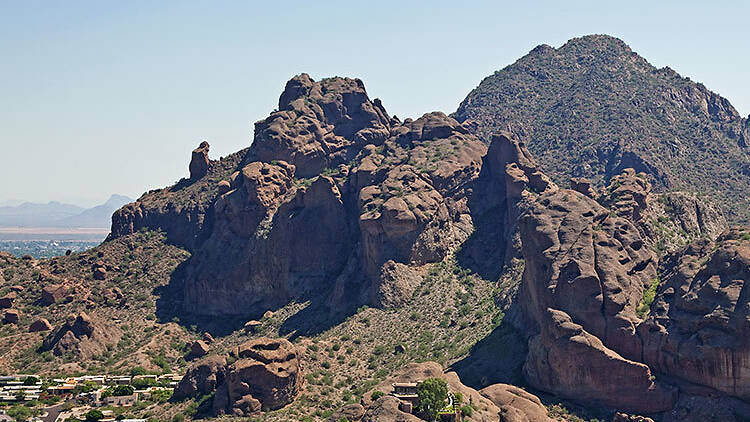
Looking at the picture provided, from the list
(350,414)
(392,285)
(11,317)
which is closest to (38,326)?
(11,317)

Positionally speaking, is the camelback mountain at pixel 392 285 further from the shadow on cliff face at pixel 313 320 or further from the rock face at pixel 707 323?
the shadow on cliff face at pixel 313 320

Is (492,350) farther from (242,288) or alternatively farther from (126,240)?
(126,240)

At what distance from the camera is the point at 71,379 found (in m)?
125

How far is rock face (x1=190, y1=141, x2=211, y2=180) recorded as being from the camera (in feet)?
564

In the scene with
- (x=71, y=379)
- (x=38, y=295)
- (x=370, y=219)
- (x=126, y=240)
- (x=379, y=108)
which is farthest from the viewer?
(x=379, y=108)

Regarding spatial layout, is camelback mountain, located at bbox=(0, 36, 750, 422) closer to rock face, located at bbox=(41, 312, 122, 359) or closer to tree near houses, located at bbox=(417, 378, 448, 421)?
rock face, located at bbox=(41, 312, 122, 359)

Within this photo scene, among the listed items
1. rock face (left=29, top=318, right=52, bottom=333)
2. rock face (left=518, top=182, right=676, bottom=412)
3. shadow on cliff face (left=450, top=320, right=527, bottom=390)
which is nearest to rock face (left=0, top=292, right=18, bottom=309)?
rock face (left=29, top=318, right=52, bottom=333)

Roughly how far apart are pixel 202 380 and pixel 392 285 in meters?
31.9

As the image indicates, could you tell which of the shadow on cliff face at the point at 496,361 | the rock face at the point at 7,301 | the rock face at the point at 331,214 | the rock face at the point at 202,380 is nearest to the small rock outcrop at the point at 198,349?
the rock face at the point at 331,214

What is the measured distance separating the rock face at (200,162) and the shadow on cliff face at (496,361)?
72.0 meters

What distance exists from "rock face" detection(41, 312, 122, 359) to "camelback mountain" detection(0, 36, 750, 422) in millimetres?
320

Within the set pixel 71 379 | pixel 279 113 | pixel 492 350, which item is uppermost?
pixel 279 113

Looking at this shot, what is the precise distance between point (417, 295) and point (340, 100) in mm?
50679

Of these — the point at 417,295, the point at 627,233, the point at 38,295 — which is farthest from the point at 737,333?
the point at 38,295
